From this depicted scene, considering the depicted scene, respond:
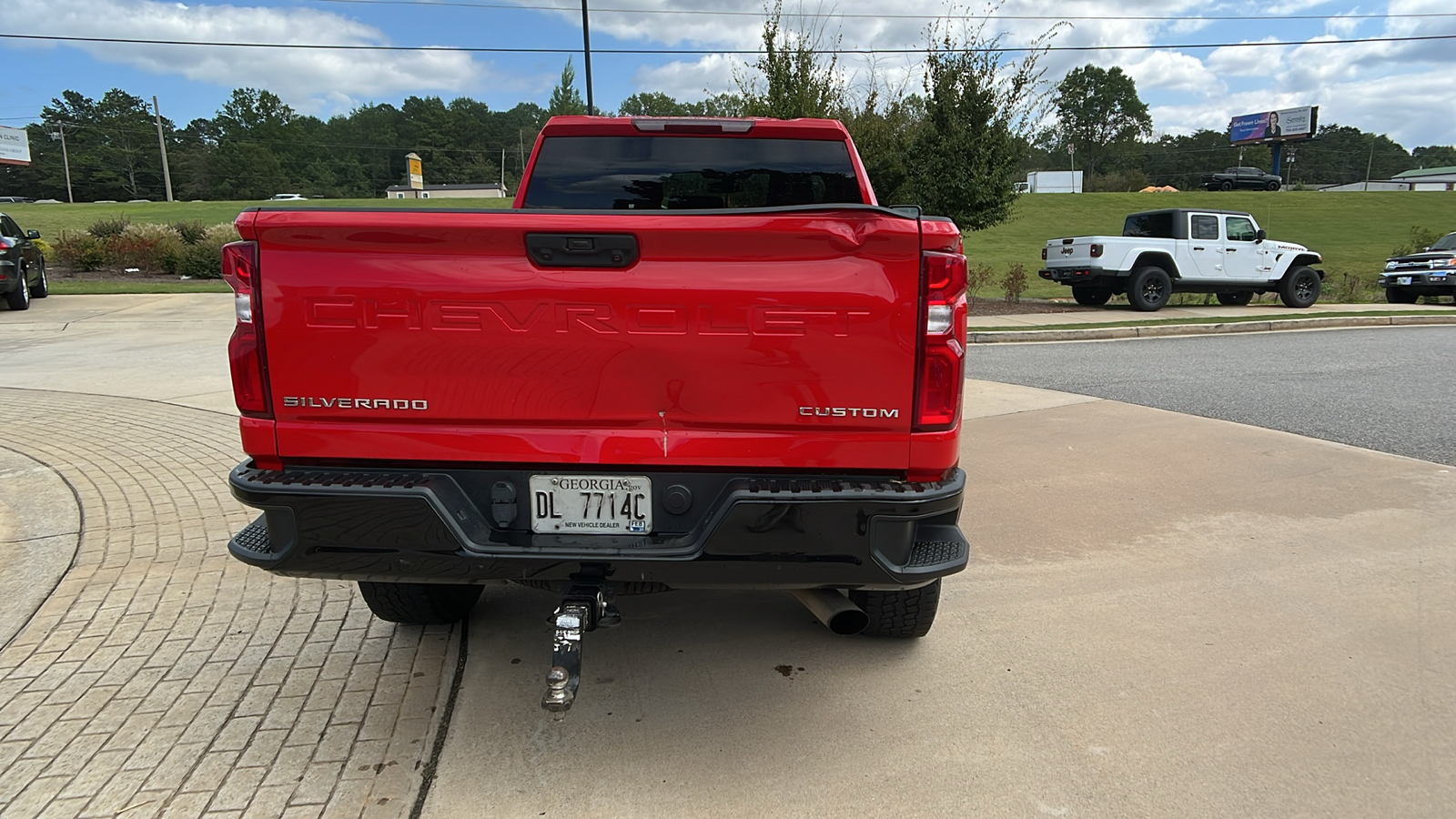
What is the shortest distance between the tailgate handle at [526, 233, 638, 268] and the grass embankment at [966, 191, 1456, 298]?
27520mm

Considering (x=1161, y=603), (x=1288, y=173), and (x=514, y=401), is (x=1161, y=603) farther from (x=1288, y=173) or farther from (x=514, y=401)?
(x=1288, y=173)

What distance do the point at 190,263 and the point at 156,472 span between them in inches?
724

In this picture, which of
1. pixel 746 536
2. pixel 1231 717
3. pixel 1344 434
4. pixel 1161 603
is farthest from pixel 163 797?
pixel 1344 434

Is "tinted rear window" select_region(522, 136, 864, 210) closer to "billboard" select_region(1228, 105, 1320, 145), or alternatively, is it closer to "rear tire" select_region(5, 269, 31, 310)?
"rear tire" select_region(5, 269, 31, 310)

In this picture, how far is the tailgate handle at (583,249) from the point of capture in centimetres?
229

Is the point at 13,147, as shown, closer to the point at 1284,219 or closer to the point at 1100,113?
the point at 1284,219

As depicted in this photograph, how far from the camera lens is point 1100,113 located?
126062 mm

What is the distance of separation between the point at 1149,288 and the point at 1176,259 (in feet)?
2.51

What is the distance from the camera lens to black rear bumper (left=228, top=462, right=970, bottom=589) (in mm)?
2348

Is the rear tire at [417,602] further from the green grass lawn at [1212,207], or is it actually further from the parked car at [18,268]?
the green grass lawn at [1212,207]

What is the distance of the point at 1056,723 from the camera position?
9.34 ft

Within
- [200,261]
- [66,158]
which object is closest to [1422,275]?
[200,261]

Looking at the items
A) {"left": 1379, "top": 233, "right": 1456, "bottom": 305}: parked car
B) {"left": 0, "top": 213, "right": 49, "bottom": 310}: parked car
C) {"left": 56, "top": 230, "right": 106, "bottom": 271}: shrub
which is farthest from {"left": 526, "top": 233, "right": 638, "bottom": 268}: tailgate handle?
{"left": 56, "top": 230, "right": 106, "bottom": 271}: shrub

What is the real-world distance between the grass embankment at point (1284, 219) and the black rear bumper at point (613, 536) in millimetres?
27306
